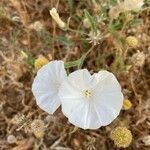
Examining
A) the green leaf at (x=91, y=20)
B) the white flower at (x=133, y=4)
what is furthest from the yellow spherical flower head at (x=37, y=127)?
the white flower at (x=133, y=4)

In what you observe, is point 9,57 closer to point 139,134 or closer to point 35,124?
point 35,124

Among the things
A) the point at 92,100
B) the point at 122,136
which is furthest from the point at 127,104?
the point at 92,100

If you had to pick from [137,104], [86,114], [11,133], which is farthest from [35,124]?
[137,104]

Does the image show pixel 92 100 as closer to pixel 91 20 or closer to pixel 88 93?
pixel 88 93

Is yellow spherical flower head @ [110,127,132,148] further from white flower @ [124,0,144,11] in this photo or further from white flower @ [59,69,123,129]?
white flower @ [124,0,144,11]

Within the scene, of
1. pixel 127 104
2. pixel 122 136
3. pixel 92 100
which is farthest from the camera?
pixel 127 104

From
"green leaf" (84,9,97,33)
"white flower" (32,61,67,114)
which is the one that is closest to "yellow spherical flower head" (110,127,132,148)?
"white flower" (32,61,67,114)
